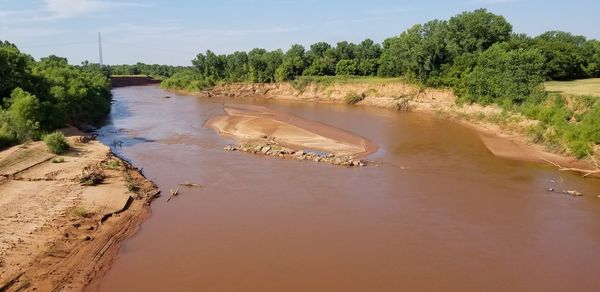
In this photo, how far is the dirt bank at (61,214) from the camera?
46.4 feet

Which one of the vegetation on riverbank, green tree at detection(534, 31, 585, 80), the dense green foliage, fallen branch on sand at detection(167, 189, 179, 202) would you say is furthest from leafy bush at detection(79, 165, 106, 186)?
green tree at detection(534, 31, 585, 80)

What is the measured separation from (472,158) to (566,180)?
21.5 feet

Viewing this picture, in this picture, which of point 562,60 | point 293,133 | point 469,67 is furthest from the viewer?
point 562,60

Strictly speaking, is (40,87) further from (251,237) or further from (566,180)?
(566,180)

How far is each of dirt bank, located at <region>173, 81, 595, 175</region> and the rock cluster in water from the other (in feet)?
38.4

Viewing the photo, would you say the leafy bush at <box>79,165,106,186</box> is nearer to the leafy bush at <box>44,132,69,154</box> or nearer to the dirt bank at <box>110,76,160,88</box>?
the leafy bush at <box>44,132,69,154</box>

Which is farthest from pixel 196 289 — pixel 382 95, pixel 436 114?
pixel 382 95

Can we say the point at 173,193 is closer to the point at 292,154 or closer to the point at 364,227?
the point at 364,227

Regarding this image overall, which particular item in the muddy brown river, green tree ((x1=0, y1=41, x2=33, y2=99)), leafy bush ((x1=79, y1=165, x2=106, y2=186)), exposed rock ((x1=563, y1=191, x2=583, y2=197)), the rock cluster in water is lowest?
the muddy brown river

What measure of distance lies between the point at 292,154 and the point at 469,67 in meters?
36.9

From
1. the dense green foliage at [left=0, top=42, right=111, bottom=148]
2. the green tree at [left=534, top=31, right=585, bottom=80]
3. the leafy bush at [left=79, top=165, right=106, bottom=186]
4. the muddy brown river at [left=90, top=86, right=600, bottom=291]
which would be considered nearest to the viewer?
the muddy brown river at [left=90, top=86, right=600, bottom=291]

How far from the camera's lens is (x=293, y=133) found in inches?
1582

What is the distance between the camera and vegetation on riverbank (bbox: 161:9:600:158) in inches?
1431

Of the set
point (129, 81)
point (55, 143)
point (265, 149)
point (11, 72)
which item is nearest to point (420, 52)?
point (265, 149)
